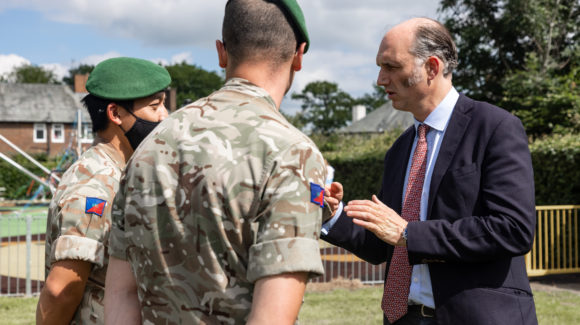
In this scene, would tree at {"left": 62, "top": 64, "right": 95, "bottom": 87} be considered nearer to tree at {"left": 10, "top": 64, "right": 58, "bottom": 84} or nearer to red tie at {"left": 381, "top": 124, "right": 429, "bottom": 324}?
tree at {"left": 10, "top": 64, "right": 58, "bottom": 84}

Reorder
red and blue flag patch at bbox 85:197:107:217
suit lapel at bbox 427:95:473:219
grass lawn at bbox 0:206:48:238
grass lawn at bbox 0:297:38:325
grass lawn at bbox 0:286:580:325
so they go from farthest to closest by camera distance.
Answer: grass lawn at bbox 0:206:48:238 → grass lawn at bbox 0:297:38:325 → grass lawn at bbox 0:286:580:325 → suit lapel at bbox 427:95:473:219 → red and blue flag patch at bbox 85:197:107:217

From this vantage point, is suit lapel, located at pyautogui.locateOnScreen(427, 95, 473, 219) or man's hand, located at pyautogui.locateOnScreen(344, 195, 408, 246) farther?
suit lapel, located at pyautogui.locateOnScreen(427, 95, 473, 219)

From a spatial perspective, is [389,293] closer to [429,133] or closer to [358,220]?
[358,220]

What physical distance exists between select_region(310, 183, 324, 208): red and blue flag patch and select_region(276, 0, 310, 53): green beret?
0.51 m

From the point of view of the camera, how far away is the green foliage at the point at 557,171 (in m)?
11.2

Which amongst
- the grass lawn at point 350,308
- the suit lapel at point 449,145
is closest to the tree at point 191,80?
the grass lawn at point 350,308

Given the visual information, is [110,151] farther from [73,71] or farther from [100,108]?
[73,71]

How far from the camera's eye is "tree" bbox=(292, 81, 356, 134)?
301 feet

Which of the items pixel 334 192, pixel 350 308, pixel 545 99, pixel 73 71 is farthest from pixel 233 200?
pixel 73 71

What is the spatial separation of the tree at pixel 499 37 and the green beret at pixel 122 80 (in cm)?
2400

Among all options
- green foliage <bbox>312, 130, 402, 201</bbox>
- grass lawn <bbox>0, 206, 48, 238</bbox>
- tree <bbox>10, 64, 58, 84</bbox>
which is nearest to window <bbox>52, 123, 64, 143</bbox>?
tree <bbox>10, 64, 58, 84</bbox>

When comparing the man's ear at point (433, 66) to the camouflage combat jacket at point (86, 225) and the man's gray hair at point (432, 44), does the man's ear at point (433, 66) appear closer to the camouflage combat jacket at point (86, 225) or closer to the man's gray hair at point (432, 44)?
the man's gray hair at point (432, 44)

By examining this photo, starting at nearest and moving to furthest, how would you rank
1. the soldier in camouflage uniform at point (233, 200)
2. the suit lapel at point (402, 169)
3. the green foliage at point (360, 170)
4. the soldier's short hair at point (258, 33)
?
the soldier in camouflage uniform at point (233, 200) < the soldier's short hair at point (258, 33) < the suit lapel at point (402, 169) < the green foliage at point (360, 170)

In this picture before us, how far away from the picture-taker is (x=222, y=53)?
72.6 inches
